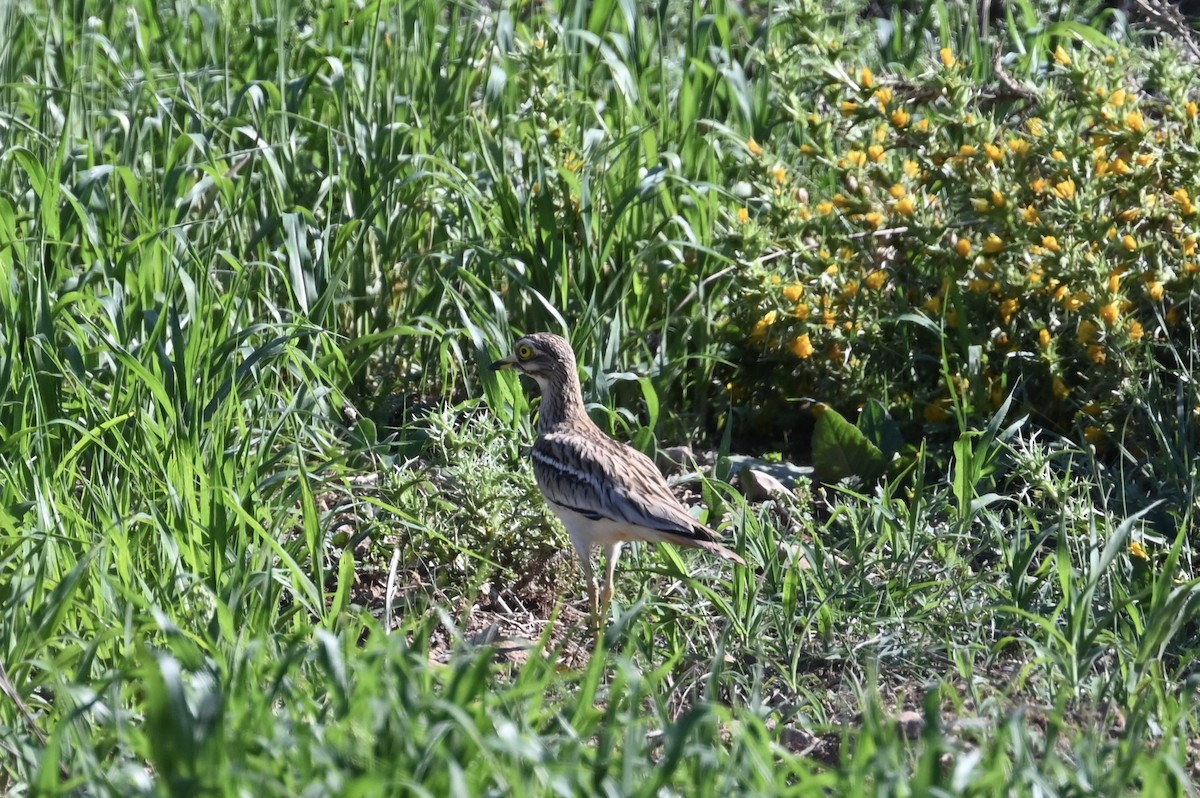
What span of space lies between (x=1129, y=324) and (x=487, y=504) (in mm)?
2112

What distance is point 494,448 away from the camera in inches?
193

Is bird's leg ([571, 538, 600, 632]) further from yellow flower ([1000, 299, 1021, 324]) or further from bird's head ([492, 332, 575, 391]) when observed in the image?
yellow flower ([1000, 299, 1021, 324])

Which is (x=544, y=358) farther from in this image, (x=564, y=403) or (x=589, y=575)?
(x=589, y=575)

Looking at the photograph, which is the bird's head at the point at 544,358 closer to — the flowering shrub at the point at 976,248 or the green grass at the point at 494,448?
the green grass at the point at 494,448

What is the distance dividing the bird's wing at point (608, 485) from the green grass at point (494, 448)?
0.71 feet

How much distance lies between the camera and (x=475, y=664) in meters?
2.92

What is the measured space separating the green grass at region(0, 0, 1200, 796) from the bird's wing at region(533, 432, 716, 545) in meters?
0.22

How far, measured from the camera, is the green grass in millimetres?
3051

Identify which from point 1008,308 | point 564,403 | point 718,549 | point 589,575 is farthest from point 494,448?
point 1008,308

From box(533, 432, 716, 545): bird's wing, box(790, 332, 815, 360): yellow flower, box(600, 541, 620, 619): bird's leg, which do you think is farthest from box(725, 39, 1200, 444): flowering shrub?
box(600, 541, 620, 619): bird's leg

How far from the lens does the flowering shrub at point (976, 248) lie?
16.0ft

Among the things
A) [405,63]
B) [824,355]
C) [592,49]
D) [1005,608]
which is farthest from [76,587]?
[592,49]

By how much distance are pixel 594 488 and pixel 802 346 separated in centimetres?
117

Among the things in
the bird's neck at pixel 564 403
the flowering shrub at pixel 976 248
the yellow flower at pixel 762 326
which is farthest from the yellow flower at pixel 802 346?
the bird's neck at pixel 564 403
